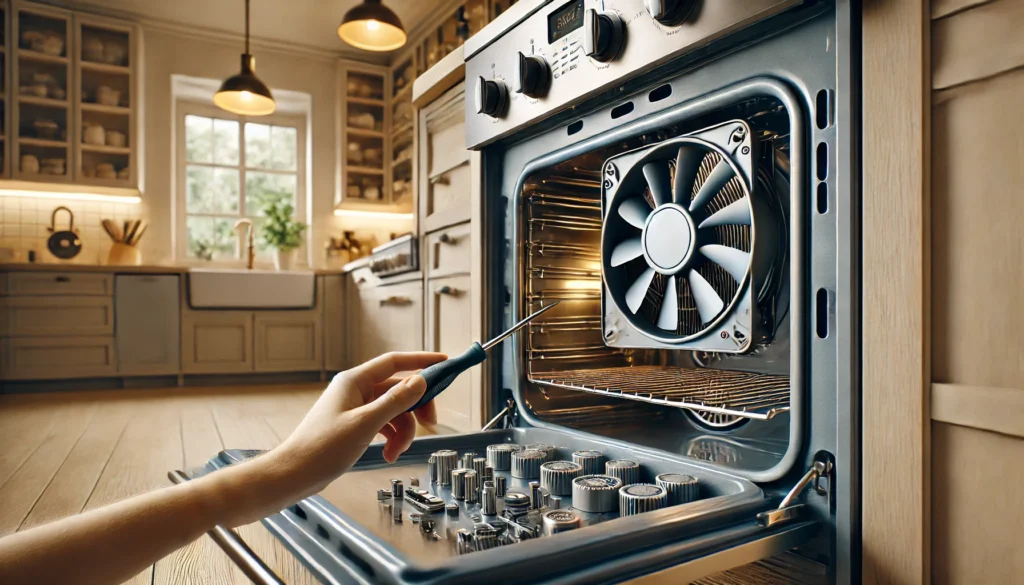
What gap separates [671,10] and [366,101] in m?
4.46

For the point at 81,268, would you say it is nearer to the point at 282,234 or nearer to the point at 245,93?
the point at 282,234

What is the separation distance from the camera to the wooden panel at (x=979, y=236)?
545 mm

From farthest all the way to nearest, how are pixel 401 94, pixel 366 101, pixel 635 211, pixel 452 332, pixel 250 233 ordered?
pixel 366 101 → pixel 401 94 → pixel 250 233 → pixel 452 332 → pixel 635 211

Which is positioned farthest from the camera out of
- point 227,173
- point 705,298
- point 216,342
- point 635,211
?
point 227,173

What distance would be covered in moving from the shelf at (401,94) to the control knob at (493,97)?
3.52 m

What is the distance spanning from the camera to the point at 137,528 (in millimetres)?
417

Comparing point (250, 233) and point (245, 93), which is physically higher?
point (245, 93)

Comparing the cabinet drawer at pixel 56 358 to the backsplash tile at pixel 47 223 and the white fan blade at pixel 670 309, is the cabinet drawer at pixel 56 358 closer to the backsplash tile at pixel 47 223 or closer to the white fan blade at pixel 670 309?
the backsplash tile at pixel 47 223

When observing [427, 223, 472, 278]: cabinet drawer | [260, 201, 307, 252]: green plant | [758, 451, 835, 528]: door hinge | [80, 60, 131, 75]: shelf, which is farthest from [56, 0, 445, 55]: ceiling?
[758, 451, 835, 528]: door hinge

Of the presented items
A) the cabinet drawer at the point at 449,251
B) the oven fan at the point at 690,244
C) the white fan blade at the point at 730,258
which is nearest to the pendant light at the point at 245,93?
the cabinet drawer at the point at 449,251

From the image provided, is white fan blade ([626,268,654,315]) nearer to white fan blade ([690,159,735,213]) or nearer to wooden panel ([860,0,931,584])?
white fan blade ([690,159,735,213])

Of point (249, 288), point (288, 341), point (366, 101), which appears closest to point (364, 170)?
point (366, 101)

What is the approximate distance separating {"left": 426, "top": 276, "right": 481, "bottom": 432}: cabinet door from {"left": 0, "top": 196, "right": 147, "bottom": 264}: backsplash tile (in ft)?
10.8

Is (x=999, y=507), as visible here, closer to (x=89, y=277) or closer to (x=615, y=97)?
(x=615, y=97)
